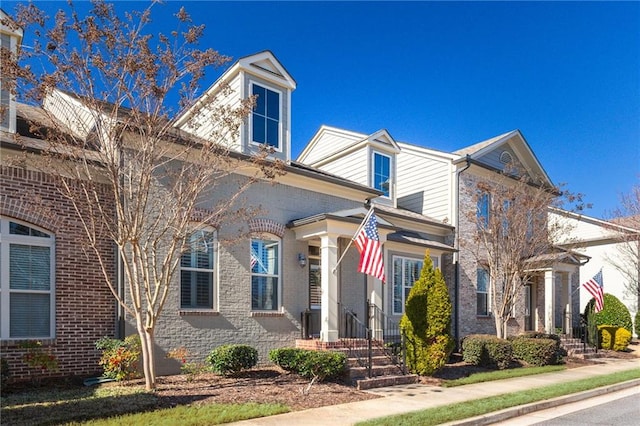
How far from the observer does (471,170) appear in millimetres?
19062

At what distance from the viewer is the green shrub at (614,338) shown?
69.6 ft

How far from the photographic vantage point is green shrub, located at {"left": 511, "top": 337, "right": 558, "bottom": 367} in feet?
52.1

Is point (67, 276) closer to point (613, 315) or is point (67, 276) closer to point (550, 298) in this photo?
point (550, 298)

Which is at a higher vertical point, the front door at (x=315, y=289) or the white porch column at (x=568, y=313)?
the front door at (x=315, y=289)

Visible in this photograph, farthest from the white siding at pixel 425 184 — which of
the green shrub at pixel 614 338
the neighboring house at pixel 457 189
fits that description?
the green shrub at pixel 614 338

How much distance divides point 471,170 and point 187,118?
1236 centimetres

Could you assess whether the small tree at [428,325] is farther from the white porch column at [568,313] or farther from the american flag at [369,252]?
the white porch column at [568,313]

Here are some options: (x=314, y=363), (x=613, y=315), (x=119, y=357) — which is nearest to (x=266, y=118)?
(x=314, y=363)

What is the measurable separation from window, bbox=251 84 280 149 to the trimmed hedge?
5.48m

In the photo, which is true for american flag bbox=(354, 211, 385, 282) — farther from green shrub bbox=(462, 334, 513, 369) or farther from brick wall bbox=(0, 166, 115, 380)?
brick wall bbox=(0, 166, 115, 380)

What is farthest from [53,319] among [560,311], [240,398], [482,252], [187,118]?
[560,311]

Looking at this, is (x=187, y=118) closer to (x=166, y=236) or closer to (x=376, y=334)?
(x=166, y=236)

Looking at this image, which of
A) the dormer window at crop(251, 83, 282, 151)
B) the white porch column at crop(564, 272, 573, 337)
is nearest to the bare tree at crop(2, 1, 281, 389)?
the dormer window at crop(251, 83, 282, 151)

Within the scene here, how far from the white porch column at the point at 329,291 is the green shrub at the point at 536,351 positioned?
22.5 feet
